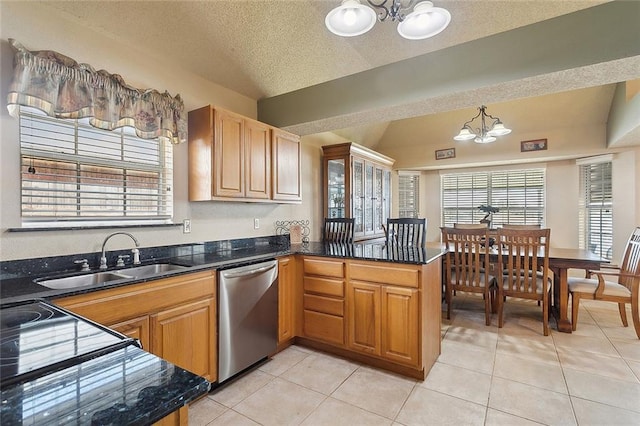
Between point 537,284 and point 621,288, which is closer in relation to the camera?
point 621,288

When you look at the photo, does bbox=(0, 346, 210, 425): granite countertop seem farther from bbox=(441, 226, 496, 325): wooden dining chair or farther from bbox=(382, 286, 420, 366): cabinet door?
bbox=(441, 226, 496, 325): wooden dining chair

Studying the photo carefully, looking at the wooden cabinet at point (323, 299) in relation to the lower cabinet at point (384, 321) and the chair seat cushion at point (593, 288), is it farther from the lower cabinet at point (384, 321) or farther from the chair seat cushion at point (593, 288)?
the chair seat cushion at point (593, 288)

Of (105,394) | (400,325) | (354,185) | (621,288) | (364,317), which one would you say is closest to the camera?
(105,394)

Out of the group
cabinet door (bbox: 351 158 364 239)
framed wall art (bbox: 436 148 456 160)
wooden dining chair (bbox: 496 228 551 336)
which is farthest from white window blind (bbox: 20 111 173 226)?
framed wall art (bbox: 436 148 456 160)

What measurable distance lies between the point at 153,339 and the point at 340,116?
2.35m

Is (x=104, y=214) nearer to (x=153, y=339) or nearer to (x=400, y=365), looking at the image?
(x=153, y=339)

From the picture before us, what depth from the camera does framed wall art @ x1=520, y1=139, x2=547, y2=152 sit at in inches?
194

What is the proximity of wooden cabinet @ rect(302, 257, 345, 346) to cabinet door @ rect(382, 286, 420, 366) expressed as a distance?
1.34ft

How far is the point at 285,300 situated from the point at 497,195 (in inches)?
192

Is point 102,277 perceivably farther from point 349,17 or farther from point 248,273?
point 349,17

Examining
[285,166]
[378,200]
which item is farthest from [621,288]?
[285,166]

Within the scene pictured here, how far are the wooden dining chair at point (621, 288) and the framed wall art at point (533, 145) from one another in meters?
2.06

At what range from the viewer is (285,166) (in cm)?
332

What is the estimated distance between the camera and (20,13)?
1838 mm
